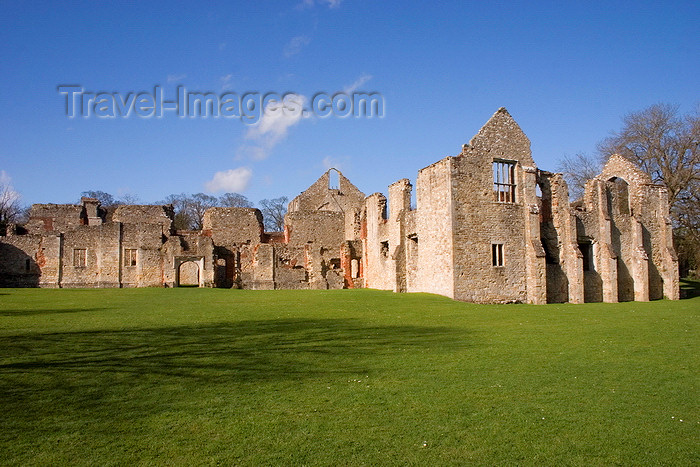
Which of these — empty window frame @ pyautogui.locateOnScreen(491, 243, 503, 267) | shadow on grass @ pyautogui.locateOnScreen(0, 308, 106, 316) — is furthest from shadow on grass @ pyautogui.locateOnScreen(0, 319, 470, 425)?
empty window frame @ pyautogui.locateOnScreen(491, 243, 503, 267)

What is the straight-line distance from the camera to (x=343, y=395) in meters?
7.13

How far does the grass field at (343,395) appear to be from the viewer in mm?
5324

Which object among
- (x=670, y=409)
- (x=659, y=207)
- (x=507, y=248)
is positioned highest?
(x=659, y=207)

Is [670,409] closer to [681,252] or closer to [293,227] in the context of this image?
[293,227]

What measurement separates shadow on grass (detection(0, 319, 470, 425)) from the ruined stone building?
11.4m

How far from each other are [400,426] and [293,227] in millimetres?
32355

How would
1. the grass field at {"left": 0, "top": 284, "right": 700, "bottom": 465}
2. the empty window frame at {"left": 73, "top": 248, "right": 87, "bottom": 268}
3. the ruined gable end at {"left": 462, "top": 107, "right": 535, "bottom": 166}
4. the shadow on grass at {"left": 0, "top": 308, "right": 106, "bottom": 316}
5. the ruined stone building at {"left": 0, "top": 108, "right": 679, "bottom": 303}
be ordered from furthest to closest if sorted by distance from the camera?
1. the empty window frame at {"left": 73, "top": 248, "right": 87, "bottom": 268}
2. the ruined gable end at {"left": 462, "top": 107, "right": 535, "bottom": 166}
3. the ruined stone building at {"left": 0, "top": 108, "right": 679, "bottom": 303}
4. the shadow on grass at {"left": 0, "top": 308, "right": 106, "bottom": 316}
5. the grass field at {"left": 0, "top": 284, "right": 700, "bottom": 465}

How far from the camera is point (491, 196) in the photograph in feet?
79.6

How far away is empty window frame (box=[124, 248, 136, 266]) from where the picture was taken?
35.0 m

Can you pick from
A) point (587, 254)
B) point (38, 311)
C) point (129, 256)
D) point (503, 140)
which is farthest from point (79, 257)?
point (587, 254)

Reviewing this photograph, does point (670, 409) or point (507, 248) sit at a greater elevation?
point (507, 248)

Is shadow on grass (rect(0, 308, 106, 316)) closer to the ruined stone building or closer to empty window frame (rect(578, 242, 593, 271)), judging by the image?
the ruined stone building

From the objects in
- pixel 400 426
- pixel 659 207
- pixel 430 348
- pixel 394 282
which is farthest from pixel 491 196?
pixel 400 426

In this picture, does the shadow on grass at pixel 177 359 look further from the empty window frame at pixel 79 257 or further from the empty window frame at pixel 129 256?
the empty window frame at pixel 79 257
